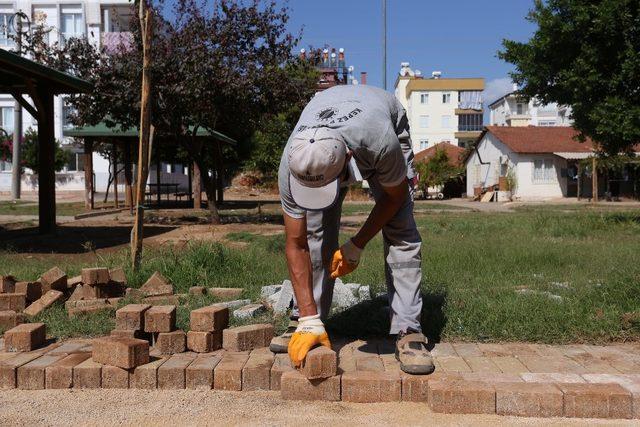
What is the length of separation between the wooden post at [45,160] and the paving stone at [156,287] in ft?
22.2

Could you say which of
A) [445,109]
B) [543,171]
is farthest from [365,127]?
[445,109]

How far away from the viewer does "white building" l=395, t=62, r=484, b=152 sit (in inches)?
2264

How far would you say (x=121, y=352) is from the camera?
3.26 m

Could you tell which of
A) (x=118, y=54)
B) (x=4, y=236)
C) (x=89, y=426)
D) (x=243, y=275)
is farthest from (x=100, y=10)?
(x=89, y=426)

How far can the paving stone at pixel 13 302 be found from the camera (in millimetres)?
4445

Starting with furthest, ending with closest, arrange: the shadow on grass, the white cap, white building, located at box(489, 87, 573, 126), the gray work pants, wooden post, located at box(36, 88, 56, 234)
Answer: white building, located at box(489, 87, 573, 126) → wooden post, located at box(36, 88, 56, 234) → the shadow on grass → the gray work pants → the white cap

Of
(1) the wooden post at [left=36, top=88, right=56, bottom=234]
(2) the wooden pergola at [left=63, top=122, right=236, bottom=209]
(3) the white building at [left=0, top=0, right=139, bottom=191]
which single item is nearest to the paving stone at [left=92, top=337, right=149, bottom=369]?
(1) the wooden post at [left=36, top=88, right=56, bottom=234]

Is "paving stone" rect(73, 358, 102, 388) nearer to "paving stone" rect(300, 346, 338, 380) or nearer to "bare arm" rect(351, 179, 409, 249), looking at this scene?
"paving stone" rect(300, 346, 338, 380)

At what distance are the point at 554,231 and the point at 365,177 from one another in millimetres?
7803

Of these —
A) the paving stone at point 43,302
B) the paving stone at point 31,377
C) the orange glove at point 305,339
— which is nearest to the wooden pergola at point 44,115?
the paving stone at point 43,302

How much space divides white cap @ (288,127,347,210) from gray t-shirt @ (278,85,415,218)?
5.6 inches

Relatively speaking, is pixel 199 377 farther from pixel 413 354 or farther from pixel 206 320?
pixel 413 354

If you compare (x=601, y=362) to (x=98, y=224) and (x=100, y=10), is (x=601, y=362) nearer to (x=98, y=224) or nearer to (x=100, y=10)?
(x=98, y=224)

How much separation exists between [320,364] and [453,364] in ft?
2.70
